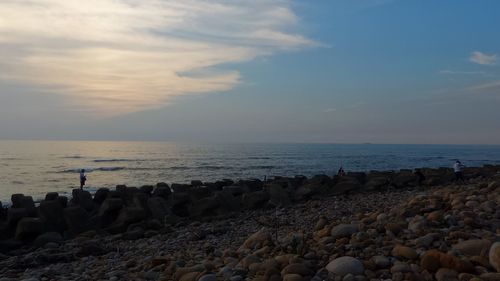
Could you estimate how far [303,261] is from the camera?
4941 mm

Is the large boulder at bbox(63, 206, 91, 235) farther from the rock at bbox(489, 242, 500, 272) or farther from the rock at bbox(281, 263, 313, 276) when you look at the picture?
the rock at bbox(489, 242, 500, 272)

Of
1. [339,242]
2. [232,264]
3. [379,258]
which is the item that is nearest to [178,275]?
[232,264]

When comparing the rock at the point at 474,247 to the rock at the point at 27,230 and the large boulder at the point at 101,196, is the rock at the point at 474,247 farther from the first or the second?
the large boulder at the point at 101,196

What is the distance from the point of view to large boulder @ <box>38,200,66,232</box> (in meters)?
13.6

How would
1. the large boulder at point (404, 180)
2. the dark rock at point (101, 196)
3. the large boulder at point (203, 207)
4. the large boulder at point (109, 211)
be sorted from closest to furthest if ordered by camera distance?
the large boulder at point (109, 211), the large boulder at point (203, 207), the dark rock at point (101, 196), the large boulder at point (404, 180)

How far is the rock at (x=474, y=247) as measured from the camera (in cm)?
466

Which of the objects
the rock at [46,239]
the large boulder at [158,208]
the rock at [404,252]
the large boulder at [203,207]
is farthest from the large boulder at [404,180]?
the rock at [404,252]

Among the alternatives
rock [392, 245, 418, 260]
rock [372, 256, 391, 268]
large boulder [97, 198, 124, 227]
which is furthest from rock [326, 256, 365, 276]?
large boulder [97, 198, 124, 227]

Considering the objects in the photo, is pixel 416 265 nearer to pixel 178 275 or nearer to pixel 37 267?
pixel 178 275

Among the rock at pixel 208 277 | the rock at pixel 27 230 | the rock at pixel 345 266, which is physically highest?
the rock at pixel 345 266

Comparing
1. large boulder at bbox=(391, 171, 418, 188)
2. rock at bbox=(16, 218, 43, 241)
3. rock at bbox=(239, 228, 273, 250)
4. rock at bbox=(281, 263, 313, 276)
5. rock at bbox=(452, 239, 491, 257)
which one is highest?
rock at bbox=(452, 239, 491, 257)

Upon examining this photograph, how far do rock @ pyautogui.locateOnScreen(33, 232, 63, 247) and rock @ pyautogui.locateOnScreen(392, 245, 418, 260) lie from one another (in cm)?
955

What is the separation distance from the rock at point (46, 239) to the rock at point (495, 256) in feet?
34.1

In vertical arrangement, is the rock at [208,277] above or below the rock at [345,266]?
below
